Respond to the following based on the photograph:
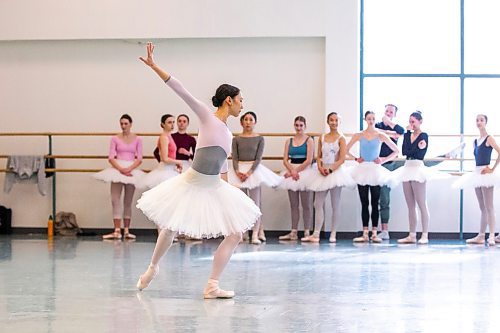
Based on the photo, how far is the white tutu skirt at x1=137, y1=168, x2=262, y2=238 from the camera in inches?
197

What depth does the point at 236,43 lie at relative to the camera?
1041 cm

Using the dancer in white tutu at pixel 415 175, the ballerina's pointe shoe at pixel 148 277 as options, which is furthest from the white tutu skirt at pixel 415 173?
the ballerina's pointe shoe at pixel 148 277

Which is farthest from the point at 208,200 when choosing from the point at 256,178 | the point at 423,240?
the point at 423,240

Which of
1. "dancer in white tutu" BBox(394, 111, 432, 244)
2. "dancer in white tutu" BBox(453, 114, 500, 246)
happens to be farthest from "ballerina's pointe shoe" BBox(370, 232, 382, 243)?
"dancer in white tutu" BBox(453, 114, 500, 246)

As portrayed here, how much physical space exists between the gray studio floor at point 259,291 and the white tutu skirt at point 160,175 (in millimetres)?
1234

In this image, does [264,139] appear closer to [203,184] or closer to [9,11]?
[9,11]

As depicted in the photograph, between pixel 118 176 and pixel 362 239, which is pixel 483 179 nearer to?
pixel 362 239

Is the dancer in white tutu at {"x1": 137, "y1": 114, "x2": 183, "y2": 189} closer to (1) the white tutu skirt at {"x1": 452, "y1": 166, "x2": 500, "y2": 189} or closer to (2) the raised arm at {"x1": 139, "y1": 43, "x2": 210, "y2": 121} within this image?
(1) the white tutu skirt at {"x1": 452, "y1": 166, "x2": 500, "y2": 189}

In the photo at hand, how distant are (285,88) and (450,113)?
6.60 ft

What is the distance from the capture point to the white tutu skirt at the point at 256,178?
30.8 ft

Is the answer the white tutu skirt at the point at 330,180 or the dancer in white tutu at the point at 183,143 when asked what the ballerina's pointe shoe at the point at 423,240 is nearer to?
the white tutu skirt at the point at 330,180

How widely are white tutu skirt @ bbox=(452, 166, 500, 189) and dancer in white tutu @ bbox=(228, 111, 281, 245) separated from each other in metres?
2.03

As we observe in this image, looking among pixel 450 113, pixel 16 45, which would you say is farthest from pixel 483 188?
pixel 16 45

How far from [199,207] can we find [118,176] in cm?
503
